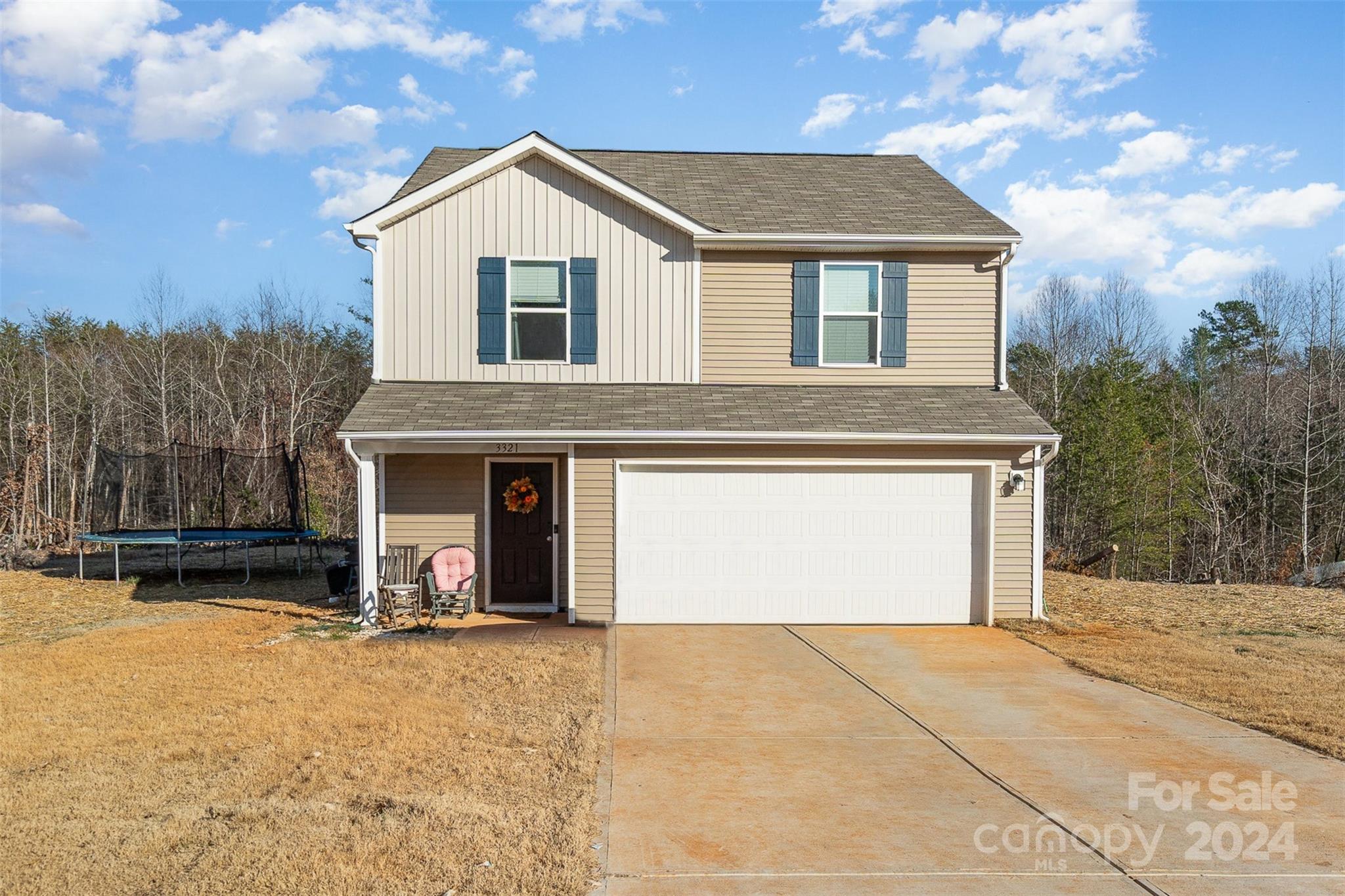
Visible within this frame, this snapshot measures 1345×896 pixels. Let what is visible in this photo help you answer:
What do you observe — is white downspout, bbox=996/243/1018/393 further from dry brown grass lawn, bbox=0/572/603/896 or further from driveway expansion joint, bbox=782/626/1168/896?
dry brown grass lawn, bbox=0/572/603/896

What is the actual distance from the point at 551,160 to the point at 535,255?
1.27 m

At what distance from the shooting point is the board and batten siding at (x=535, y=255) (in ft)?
39.1

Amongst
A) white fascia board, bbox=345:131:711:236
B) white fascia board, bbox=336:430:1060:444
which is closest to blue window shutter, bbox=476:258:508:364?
white fascia board, bbox=345:131:711:236

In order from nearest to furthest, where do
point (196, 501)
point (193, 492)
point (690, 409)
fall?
point (690, 409) < point (193, 492) < point (196, 501)

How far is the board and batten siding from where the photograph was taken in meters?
11.9

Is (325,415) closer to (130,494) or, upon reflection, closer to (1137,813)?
(130,494)

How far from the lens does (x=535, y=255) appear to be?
12008 mm

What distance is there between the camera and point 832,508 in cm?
1137

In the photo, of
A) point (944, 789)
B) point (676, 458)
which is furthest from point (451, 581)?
point (944, 789)

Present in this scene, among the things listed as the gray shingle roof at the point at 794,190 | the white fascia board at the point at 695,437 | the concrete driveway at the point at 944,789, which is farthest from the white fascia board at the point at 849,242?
the concrete driveway at the point at 944,789

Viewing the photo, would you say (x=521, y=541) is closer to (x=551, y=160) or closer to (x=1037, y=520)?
(x=551, y=160)

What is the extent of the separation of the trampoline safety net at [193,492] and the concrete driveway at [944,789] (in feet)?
35.4

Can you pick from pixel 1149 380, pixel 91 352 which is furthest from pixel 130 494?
pixel 1149 380

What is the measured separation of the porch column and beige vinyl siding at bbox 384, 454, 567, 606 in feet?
1.56
